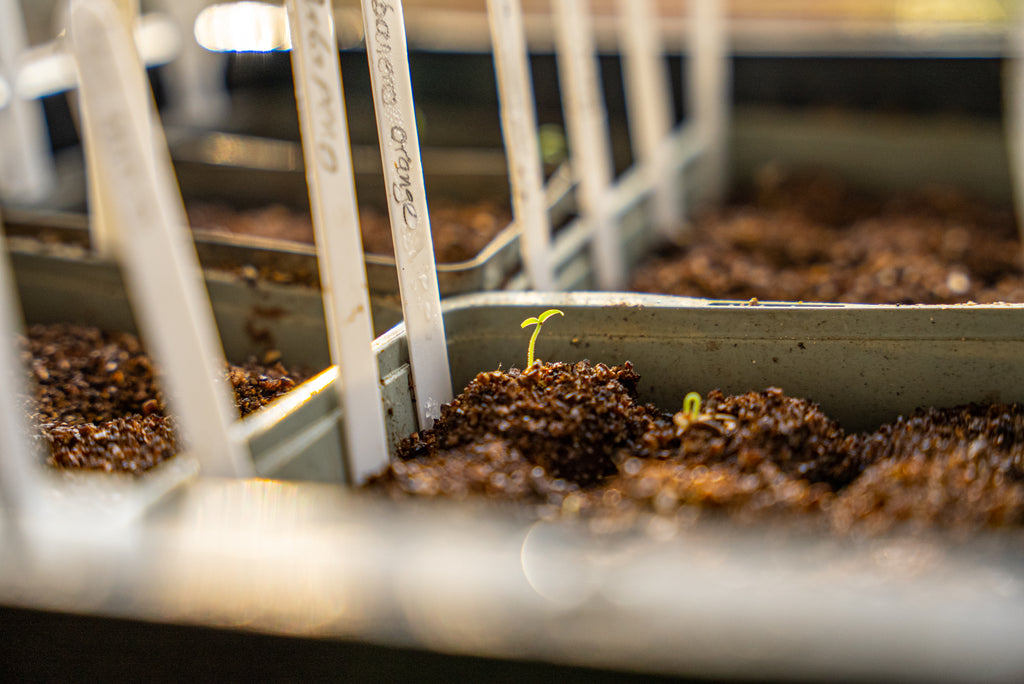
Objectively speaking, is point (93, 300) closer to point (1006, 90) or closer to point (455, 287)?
point (455, 287)

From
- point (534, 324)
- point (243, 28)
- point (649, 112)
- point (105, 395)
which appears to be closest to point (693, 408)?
point (534, 324)

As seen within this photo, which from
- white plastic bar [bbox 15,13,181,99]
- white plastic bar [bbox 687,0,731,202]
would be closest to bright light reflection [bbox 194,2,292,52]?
white plastic bar [bbox 15,13,181,99]

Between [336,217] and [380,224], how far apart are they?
1.60 metres

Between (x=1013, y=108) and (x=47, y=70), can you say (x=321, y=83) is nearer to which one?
(x=47, y=70)

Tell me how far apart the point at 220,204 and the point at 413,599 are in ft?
8.48

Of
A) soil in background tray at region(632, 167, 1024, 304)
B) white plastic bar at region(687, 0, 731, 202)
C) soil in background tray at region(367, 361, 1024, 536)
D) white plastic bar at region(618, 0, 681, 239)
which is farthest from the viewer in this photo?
white plastic bar at region(687, 0, 731, 202)

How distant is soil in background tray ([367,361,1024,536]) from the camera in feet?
3.26

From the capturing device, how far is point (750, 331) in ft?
4.55

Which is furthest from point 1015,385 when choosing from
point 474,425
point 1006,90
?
point 1006,90

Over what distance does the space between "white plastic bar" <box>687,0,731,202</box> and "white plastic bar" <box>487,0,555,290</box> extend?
1459mm

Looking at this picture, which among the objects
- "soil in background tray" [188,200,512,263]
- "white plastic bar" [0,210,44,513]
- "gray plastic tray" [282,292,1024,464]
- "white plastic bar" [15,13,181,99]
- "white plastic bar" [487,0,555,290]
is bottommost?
"white plastic bar" [0,210,44,513]

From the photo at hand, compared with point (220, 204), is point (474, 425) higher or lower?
lower

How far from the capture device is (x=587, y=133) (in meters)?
2.00

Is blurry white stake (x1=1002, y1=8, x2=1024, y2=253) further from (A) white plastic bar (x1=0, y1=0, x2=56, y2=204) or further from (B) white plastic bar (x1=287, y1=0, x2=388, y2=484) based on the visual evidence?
(A) white plastic bar (x1=0, y1=0, x2=56, y2=204)
